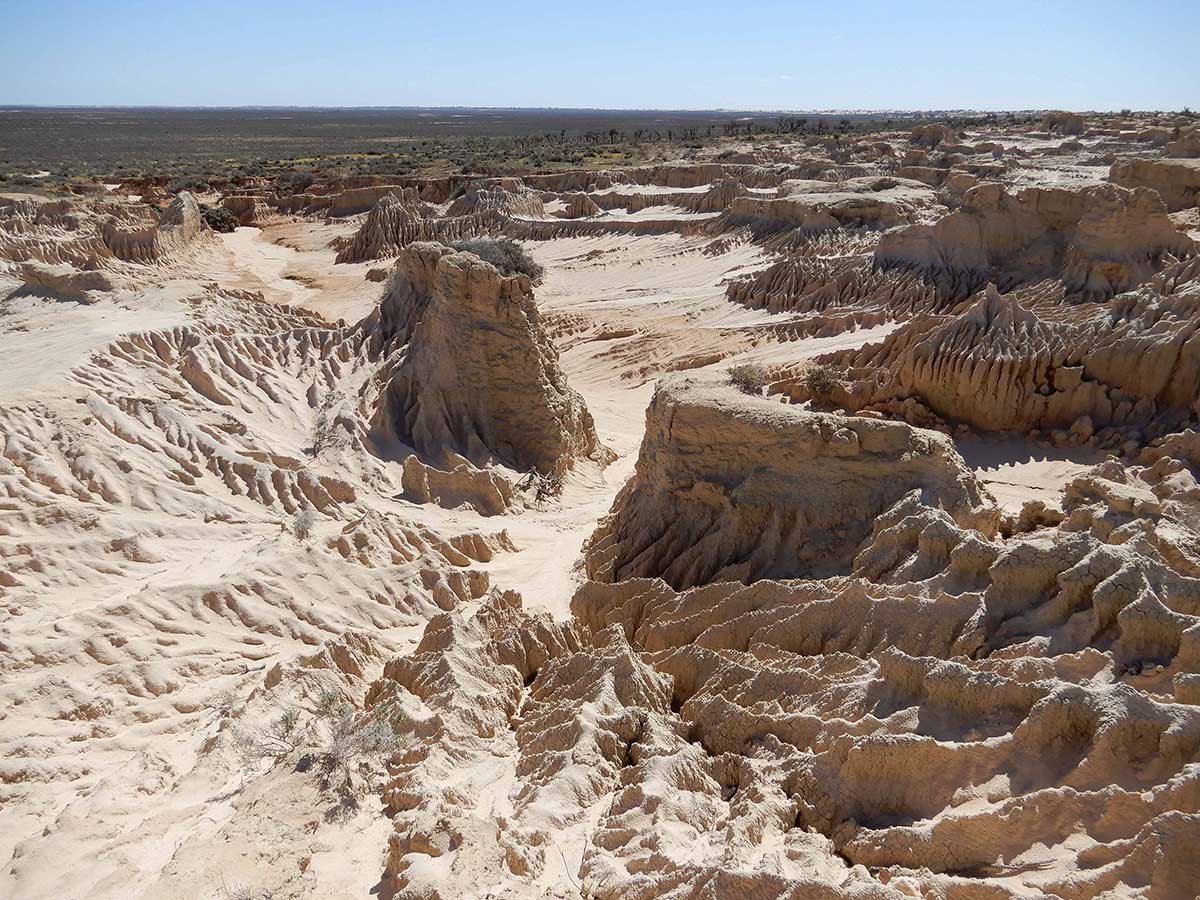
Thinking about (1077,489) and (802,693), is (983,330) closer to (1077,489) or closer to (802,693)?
(1077,489)

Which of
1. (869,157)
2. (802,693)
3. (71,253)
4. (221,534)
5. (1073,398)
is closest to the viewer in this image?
(802,693)

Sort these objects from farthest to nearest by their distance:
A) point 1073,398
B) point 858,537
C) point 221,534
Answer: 1. point 1073,398
2. point 221,534
3. point 858,537

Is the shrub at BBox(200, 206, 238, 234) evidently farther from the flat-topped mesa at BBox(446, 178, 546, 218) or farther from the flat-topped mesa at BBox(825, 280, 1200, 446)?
the flat-topped mesa at BBox(825, 280, 1200, 446)

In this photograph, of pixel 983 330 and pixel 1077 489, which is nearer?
pixel 1077 489

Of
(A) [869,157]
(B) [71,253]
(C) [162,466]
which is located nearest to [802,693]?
(C) [162,466]

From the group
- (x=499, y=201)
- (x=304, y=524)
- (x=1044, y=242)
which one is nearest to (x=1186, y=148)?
(x=1044, y=242)

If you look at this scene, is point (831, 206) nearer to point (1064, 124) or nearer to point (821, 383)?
point (821, 383)

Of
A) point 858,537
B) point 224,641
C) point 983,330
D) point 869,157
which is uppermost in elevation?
point 869,157

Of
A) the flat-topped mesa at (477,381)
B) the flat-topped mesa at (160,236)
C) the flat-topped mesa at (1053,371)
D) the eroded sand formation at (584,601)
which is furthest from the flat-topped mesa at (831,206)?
the flat-topped mesa at (160,236)

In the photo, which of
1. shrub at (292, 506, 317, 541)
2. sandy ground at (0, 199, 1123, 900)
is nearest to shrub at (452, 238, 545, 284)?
sandy ground at (0, 199, 1123, 900)
